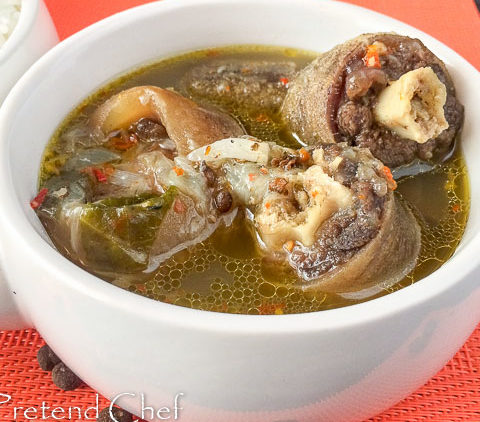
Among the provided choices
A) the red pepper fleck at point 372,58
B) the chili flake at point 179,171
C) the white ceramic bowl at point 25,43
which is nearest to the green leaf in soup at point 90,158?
the chili flake at point 179,171

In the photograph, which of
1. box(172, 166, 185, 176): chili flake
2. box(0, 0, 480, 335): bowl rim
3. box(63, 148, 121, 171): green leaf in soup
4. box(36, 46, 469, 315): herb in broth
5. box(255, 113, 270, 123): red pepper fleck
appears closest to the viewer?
box(0, 0, 480, 335): bowl rim

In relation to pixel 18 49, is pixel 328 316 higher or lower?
higher

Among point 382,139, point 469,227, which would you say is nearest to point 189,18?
point 382,139

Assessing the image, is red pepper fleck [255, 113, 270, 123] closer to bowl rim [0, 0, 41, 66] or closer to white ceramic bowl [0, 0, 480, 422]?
white ceramic bowl [0, 0, 480, 422]

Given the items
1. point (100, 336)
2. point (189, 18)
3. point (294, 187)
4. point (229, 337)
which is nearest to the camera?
point (229, 337)

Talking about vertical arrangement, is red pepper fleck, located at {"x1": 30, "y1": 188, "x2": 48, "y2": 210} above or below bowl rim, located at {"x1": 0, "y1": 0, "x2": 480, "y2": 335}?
below

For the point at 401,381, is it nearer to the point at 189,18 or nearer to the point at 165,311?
the point at 165,311

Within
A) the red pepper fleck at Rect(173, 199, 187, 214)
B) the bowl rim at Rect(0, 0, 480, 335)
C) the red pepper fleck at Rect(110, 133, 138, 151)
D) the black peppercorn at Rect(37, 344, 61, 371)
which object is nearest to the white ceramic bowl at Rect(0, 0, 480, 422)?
the bowl rim at Rect(0, 0, 480, 335)
